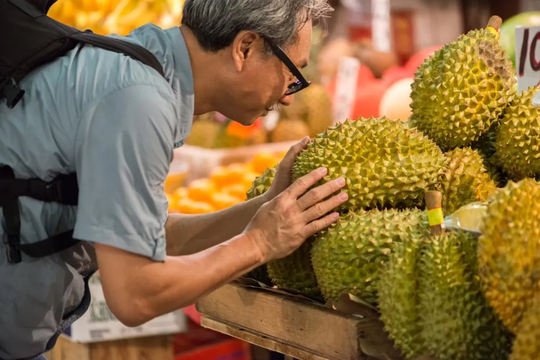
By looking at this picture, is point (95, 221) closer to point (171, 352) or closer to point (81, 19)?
point (171, 352)

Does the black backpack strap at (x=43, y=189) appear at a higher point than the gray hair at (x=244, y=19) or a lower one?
lower

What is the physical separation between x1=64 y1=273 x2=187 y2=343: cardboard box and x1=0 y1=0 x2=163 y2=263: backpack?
4.99ft

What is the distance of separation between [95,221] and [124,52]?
41cm

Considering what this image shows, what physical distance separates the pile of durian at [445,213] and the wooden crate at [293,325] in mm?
66

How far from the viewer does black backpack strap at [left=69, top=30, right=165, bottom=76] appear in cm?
174

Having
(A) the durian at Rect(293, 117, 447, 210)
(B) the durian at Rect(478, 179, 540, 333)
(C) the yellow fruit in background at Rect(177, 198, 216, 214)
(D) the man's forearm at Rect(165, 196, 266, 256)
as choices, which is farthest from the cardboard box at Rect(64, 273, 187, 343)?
(B) the durian at Rect(478, 179, 540, 333)

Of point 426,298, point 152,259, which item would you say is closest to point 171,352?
point 152,259

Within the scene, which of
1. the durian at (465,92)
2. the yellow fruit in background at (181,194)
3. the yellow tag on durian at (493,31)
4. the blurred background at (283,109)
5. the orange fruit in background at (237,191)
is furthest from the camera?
the yellow fruit in background at (181,194)

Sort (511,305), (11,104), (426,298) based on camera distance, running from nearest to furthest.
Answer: (511,305) → (426,298) → (11,104)

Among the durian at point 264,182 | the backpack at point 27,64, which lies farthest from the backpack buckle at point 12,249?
the durian at point 264,182

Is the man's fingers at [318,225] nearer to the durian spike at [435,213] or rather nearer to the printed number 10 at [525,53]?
the durian spike at [435,213]

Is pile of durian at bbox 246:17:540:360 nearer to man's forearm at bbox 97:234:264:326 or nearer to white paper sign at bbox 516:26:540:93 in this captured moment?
white paper sign at bbox 516:26:540:93

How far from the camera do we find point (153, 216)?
5.37 feet

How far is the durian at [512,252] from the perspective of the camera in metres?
1.40
